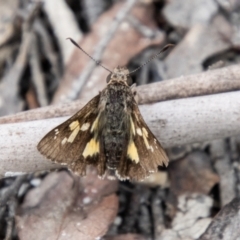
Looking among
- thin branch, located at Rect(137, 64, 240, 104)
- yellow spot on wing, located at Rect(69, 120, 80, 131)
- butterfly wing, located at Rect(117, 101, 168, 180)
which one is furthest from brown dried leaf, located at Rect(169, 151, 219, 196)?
yellow spot on wing, located at Rect(69, 120, 80, 131)

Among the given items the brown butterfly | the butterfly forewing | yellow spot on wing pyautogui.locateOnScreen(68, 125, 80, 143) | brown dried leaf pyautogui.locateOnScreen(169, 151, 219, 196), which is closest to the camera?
the butterfly forewing

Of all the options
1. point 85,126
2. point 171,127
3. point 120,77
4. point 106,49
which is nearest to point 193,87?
point 171,127

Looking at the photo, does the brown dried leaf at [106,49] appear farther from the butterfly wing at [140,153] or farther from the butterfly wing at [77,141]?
the butterfly wing at [140,153]

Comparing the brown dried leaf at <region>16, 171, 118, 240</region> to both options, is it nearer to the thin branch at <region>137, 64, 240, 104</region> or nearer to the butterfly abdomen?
the butterfly abdomen

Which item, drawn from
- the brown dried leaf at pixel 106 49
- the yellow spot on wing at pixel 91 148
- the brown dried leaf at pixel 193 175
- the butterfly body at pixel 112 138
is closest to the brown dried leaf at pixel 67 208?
the butterfly body at pixel 112 138

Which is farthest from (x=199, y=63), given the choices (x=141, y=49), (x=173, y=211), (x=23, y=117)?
(x=23, y=117)
